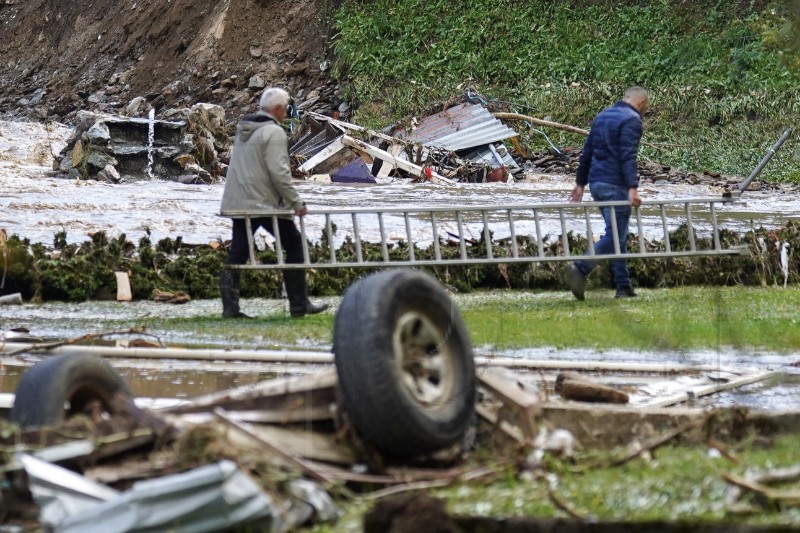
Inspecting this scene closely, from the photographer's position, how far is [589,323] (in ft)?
31.5

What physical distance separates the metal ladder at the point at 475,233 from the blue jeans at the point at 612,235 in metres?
0.12

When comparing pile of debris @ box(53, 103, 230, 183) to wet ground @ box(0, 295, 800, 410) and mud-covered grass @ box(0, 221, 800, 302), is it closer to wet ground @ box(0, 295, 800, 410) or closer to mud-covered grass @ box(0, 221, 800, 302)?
mud-covered grass @ box(0, 221, 800, 302)

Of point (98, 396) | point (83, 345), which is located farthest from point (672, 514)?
point (83, 345)

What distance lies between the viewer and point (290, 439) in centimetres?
448

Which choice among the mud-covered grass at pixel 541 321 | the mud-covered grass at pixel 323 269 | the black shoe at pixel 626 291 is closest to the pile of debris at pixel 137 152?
the mud-covered grass at pixel 323 269

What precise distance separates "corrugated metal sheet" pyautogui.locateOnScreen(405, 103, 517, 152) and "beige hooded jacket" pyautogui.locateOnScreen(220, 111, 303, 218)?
16729 mm

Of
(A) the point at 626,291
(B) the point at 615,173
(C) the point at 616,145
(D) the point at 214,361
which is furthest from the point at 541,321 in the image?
(D) the point at 214,361

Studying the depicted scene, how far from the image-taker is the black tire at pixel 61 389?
458cm

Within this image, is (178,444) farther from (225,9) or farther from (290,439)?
(225,9)

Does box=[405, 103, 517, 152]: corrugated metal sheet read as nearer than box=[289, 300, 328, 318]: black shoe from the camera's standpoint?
No

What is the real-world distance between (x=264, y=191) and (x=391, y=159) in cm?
1484

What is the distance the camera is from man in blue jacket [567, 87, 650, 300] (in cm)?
1103

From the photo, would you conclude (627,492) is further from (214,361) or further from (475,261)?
(475,261)

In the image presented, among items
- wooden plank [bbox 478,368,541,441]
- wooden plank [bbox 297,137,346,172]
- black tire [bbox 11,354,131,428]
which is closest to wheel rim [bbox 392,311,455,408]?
wooden plank [bbox 478,368,541,441]
